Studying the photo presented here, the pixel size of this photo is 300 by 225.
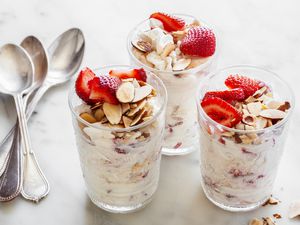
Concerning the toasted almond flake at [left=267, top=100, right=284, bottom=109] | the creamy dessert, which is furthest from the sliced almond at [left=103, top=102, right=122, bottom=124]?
the toasted almond flake at [left=267, top=100, right=284, bottom=109]

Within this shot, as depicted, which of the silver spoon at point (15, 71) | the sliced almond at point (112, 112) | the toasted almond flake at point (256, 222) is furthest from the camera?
the silver spoon at point (15, 71)

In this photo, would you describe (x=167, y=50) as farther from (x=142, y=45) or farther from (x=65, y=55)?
(x=65, y=55)

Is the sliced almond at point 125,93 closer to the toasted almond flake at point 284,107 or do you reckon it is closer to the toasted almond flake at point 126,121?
the toasted almond flake at point 126,121

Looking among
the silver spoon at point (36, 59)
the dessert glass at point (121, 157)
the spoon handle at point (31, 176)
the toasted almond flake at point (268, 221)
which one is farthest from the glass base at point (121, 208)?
the silver spoon at point (36, 59)

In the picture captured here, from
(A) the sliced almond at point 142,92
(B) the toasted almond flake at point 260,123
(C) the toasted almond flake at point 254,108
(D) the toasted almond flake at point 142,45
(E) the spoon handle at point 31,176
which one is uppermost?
(D) the toasted almond flake at point 142,45

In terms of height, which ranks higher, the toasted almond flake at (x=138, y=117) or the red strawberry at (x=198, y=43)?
the red strawberry at (x=198, y=43)

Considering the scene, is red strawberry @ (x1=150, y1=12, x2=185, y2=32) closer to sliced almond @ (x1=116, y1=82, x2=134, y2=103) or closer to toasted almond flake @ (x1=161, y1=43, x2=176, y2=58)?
toasted almond flake @ (x1=161, y1=43, x2=176, y2=58)

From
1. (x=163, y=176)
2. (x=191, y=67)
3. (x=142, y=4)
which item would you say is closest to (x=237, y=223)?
(x=163, y=176)
